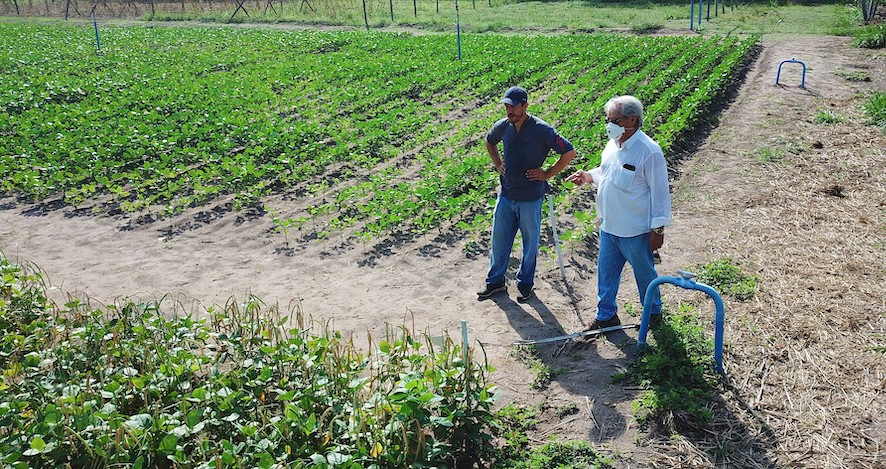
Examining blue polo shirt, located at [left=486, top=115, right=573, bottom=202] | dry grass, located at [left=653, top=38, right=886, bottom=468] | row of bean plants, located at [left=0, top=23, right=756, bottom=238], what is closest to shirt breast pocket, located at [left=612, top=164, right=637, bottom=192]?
blue polo shirt, located at [left=486, top=115, right=573, bottom=202]

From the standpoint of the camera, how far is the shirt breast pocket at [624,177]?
15.8ft

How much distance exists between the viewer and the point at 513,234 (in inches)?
241

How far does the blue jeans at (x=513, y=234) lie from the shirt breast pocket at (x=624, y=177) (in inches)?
41.3

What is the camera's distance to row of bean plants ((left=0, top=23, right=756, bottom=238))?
9062mm

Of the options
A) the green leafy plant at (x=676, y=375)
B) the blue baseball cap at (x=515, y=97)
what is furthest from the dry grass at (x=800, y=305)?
the blue baseball cap at (x=515, y=97)

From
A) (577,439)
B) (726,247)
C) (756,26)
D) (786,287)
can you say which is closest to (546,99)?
(726,247)

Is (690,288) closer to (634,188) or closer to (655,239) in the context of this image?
(655,239)

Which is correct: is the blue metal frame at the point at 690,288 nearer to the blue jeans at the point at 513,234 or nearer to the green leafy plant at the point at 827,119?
the blue jeans at the point at 513,234

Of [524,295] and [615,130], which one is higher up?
[615,130]

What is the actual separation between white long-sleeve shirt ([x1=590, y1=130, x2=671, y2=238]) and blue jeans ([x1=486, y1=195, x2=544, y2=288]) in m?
0.86

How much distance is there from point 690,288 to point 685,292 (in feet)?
5.07

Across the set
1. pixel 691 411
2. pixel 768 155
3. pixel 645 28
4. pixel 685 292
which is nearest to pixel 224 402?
pixel 691 411

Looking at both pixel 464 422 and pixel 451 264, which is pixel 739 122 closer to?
pixel 451 264

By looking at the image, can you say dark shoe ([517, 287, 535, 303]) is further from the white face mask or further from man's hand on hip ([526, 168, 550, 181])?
the white face mask
